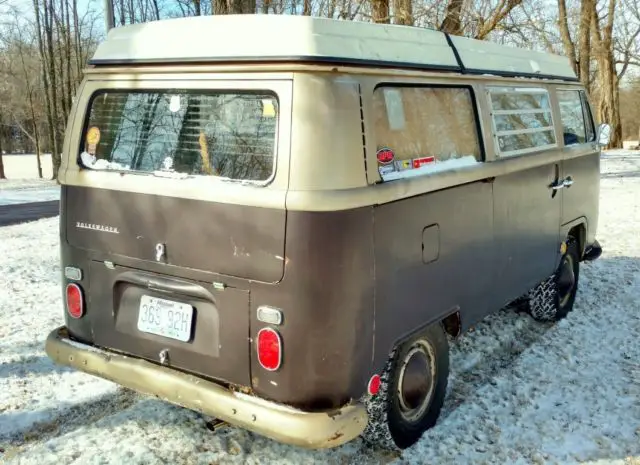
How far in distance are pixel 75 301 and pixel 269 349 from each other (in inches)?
55.1

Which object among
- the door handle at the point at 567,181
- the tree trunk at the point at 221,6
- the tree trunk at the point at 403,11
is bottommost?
the door handle at the point at 567,181

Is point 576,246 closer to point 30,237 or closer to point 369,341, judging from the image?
point 369,341

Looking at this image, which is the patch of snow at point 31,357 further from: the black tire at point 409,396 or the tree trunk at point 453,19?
the tree trunk at point 453,19

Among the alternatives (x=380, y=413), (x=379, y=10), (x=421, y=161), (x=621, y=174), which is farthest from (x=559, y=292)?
(x=621, y=174)

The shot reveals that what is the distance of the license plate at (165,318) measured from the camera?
3158mm

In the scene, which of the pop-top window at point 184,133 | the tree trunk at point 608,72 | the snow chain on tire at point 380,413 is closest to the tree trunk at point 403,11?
the pop-top window at point 184,133

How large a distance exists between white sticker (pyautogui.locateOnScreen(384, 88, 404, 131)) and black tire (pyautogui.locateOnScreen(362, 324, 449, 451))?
1182 mm

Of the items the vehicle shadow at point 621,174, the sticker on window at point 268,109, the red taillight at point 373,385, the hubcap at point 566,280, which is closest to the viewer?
the sticker on window at point 268,109

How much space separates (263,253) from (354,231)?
44 centimetres

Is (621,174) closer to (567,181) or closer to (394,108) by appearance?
(567,181)

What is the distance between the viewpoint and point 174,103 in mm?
3229

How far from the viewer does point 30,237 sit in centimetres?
955

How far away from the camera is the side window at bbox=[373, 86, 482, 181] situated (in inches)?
123

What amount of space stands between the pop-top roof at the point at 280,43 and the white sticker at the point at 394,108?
145mm
